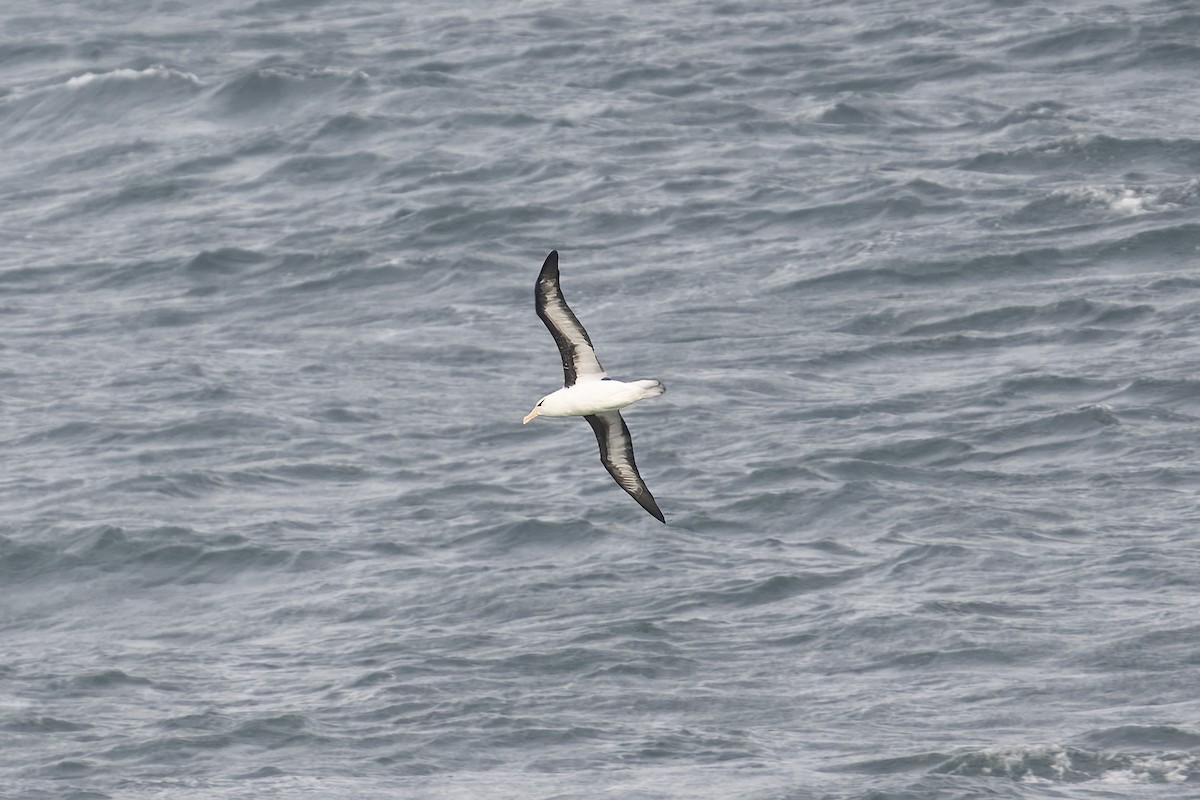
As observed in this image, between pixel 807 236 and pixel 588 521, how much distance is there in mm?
13833

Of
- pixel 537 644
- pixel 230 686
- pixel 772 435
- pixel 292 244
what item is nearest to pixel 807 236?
pixel 772 435

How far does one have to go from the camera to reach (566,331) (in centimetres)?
2486

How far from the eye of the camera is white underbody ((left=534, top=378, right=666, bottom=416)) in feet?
79.9

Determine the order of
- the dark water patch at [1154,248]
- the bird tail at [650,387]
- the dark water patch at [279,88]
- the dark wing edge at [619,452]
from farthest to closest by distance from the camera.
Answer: the dark water patch at [279,88]
the dark water patch at [1154,248]
the dark wing edge at [619,452]
the bird tail at [650,387]

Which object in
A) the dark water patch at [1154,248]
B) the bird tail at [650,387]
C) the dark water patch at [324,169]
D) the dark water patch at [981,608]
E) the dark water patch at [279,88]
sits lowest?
the dark water patch at [981,608]

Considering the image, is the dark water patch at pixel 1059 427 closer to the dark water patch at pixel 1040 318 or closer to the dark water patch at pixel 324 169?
the dark water patch at pixel 1040 318

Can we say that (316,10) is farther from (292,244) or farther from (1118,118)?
(1118,118)

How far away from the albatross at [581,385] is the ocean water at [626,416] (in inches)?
504

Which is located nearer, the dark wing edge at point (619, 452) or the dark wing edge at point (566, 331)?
the dark wing edge at point (566, 331)

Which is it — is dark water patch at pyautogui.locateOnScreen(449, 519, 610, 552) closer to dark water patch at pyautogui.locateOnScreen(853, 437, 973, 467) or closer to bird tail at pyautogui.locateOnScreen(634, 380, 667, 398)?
dark water patch at pyautogui.locateOnScreen(853, 437, 973, 467)

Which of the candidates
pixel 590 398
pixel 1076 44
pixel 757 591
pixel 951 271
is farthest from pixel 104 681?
pixel 1076 44

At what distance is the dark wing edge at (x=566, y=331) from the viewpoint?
24.3 metres

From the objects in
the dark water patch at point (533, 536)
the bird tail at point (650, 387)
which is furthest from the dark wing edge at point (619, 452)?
the dark water patch at point (533, 536)

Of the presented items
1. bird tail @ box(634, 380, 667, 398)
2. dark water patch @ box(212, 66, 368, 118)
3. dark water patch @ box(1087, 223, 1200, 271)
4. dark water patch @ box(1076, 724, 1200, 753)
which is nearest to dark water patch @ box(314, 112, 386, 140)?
dark water patch @ box(212, 66, 368, 118)
